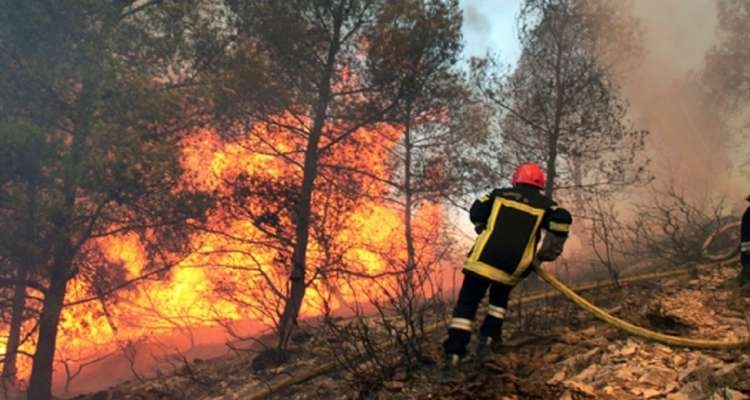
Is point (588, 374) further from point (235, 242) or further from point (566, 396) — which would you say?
point (235, 242)

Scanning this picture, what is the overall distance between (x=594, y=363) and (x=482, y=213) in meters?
1.57

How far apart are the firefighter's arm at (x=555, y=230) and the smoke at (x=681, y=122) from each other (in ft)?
79.1

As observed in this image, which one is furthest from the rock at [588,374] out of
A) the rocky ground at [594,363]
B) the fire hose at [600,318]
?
the fire hose at [600,318]

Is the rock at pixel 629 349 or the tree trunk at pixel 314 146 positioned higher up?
the tree trunk at pixel 314 146

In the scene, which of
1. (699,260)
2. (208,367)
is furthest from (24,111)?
(699,260)

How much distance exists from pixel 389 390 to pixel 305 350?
2.79 metres

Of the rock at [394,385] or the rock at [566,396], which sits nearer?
the rock at [566,396]

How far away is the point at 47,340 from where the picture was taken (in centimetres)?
786

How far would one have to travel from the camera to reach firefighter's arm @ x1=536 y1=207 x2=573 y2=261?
425cm

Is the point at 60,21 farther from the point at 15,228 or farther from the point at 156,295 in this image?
the point at 156,295

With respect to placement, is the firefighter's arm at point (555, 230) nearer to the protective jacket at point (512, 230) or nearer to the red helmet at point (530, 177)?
the protective jacket at point (512, 230)

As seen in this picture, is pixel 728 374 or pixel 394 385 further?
pixel 394 385

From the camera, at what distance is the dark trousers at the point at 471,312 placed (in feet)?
13.4

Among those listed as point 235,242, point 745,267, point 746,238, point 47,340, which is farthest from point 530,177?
point 47,340
